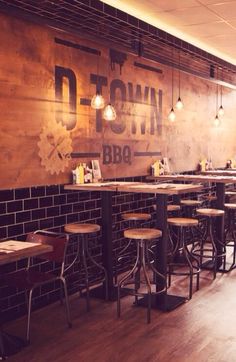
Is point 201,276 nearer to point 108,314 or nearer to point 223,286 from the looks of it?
point 223,286

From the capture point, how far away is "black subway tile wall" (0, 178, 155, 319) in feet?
13.5

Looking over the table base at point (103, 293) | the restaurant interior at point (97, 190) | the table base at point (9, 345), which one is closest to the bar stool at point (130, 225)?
the restaurant interior at point (97, 190)

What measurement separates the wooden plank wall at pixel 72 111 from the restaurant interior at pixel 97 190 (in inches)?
0.6

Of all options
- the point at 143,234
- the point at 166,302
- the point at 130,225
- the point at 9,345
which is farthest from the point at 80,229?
the point at 130,225

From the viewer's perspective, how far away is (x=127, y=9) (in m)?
5.27

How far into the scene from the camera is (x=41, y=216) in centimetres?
449

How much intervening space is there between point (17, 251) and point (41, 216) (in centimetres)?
148

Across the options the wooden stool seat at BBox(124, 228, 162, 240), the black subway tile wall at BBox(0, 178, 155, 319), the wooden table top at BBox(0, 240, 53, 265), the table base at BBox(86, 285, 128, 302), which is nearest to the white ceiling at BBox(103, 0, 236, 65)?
the black subway tile wall at BBox(0, 178, 155, 319)

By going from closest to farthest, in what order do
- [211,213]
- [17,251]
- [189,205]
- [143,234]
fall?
1. [17,251]
2. [143,234]
3. [211,213]
4. [189,205]

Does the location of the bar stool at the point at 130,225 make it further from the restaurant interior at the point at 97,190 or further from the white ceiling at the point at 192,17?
the white ceiling at the point at 192,17

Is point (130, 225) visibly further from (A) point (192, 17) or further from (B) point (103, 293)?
(A) point (192, 17)

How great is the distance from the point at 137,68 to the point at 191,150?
2.13 meters

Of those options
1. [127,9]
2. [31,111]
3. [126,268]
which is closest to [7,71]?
[31,111]

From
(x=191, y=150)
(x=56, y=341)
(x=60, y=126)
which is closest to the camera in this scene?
(x=56, y=341)
